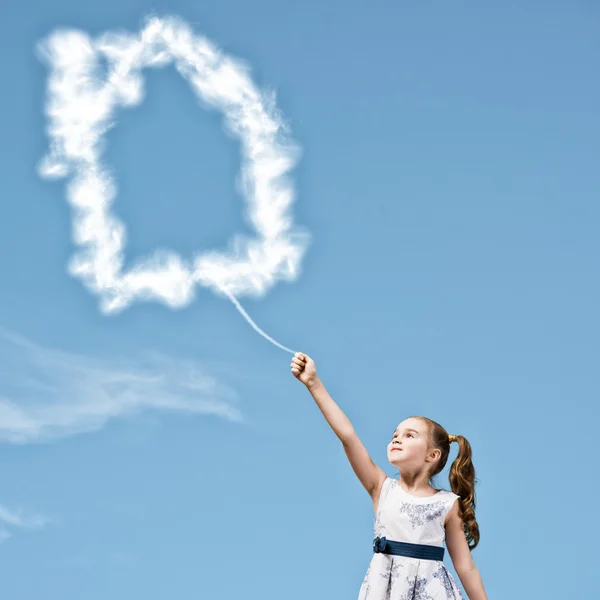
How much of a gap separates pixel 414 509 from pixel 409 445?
1.35 feet

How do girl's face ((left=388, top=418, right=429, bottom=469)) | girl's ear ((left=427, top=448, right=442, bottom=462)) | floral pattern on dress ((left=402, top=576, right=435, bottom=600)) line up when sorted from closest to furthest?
floral pattern on dress ((left=402, top=576, right=435, bottom=600)) < girl's face ((left=388, top=418, right=429, bottom=469)) < girl's ear ((left=427, top=448, right=442, bottom=462))

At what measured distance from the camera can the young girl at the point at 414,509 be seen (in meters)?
5.95

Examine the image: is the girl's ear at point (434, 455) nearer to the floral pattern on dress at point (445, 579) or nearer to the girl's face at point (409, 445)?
→ the girl's face at point (409, 445)

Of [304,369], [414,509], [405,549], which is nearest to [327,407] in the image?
[304,369]

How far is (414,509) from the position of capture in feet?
20.0

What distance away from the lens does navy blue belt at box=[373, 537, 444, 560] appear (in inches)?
237

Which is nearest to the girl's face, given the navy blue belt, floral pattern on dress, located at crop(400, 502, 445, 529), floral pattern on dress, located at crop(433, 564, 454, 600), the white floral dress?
the white floral dress

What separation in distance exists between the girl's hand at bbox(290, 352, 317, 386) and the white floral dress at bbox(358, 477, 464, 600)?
0.91 metres

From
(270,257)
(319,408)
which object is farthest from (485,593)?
(270,257)

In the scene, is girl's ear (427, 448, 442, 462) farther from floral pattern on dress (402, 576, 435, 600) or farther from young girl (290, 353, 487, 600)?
floral pattern on dress (402, 576, 435, 600)

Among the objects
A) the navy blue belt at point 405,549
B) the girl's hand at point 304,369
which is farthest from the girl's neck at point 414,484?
the girl's hand at point 304,369

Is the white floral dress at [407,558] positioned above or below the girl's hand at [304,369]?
below

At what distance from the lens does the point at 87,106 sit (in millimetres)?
8875

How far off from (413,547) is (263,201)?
108 inches
